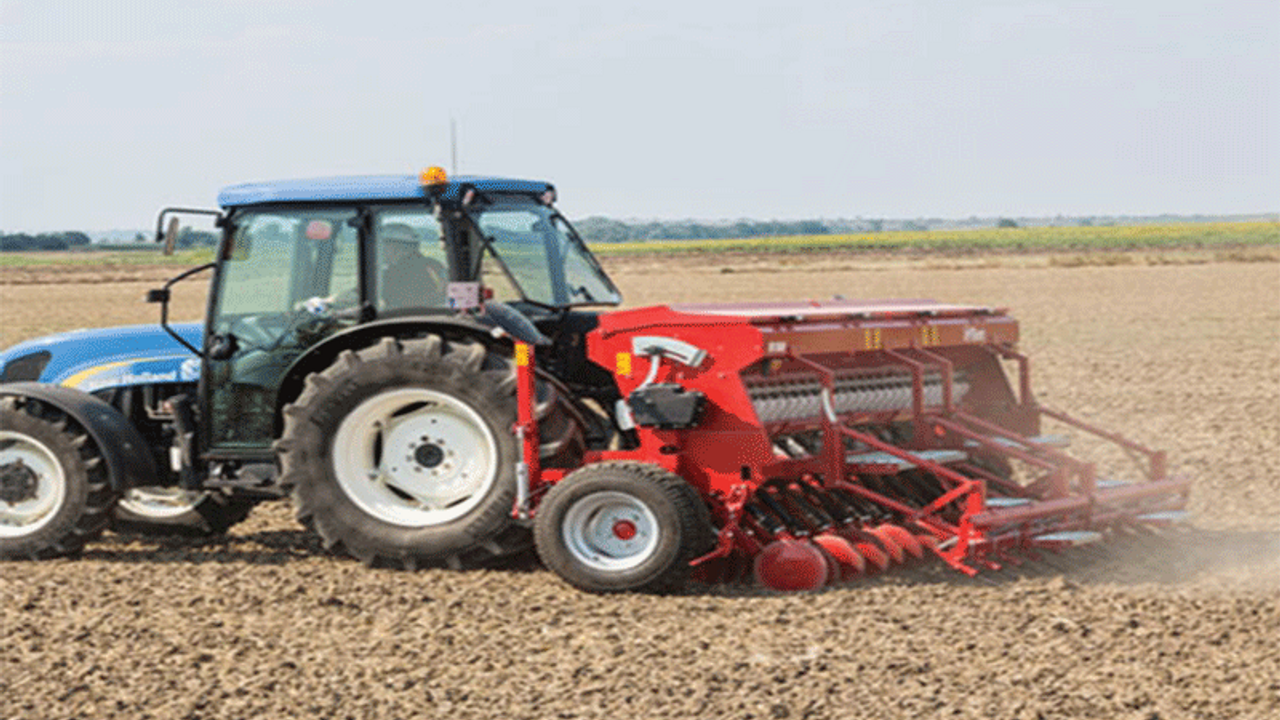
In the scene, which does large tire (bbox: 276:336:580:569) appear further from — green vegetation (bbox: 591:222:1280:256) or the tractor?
green vegetation (bbox: 591:222:1280:256)

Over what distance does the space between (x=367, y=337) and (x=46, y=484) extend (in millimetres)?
1857

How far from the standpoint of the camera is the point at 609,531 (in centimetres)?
736

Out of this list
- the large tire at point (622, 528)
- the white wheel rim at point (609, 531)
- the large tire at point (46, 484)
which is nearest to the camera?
the large tire at point (622, 528)

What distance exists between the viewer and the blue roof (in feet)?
26.0

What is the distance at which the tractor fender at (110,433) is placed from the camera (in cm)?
829

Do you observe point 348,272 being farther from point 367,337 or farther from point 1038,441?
point 1038,441

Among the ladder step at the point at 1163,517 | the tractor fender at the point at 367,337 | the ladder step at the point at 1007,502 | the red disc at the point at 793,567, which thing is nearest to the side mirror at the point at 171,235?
the tractor fender at the point at 367,337

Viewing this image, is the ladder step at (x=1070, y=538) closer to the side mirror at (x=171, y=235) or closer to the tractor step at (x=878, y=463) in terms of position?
the tractor step at (x=878, y=463)

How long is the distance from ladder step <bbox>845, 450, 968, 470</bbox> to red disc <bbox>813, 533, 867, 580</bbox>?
410mm

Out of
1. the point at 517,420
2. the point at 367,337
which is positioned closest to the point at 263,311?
the point at 367,337

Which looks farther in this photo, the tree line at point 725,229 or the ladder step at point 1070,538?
the tree line at point 725,229

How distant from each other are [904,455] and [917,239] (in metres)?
80.4

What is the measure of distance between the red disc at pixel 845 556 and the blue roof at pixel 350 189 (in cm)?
223

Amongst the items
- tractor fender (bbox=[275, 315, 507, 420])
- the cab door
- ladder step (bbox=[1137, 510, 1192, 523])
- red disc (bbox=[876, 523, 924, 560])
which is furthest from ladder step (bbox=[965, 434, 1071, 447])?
the cab door
